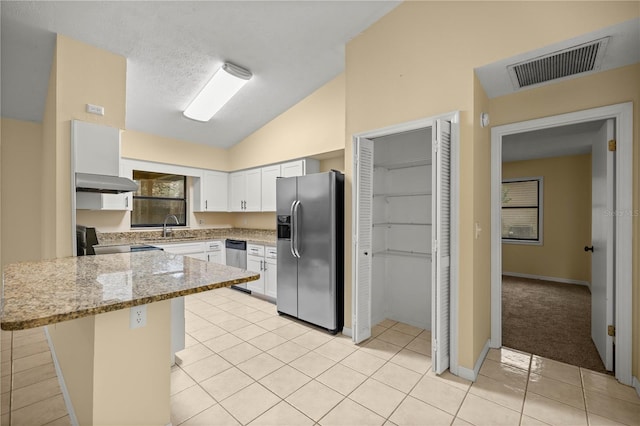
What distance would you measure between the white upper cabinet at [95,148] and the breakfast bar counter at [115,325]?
122 centimetres

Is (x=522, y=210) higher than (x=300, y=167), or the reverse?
(x=300, y=167)

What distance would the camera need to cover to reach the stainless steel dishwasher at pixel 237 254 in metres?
4.80

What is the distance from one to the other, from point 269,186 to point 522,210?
5197 millimetres

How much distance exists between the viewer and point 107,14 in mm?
2424

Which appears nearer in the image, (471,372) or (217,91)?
(471,372)

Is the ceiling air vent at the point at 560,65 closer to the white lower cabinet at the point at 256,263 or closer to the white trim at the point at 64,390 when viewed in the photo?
the white lower cabinet at the point at 256,263

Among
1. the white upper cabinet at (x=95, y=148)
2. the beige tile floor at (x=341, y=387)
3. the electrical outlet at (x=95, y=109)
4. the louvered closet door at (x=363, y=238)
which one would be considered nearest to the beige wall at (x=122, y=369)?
the beige tile floor at (x=341, y=387)

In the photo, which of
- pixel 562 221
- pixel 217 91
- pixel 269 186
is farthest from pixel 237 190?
pixel 562 221

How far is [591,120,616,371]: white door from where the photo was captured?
237cm

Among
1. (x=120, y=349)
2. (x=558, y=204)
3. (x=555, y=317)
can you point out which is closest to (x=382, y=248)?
(x=555, y=317)

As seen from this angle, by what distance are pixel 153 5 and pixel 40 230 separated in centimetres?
354

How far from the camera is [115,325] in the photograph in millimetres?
1426

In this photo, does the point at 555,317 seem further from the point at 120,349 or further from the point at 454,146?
the point at 120,349

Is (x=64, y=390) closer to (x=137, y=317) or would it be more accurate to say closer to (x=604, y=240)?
(x=137, y=317)
